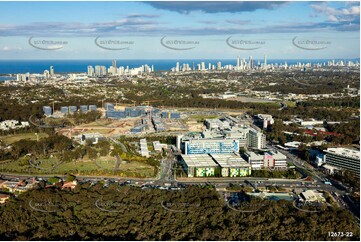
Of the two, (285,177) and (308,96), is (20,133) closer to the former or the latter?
(285,177)

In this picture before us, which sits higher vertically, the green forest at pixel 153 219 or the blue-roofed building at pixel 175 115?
the green forest at pixel 153 219

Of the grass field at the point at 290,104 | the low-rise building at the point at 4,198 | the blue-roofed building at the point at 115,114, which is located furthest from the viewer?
the grass field at the point at 290,104

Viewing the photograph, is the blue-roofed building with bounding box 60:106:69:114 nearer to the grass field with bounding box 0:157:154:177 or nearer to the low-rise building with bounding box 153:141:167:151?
the low-rise building with bounding box 153:141:167:151

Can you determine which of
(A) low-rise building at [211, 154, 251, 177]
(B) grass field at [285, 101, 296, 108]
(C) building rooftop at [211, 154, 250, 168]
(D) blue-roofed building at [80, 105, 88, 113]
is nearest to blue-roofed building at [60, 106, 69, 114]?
(D) blue-roofed building at [80, 105, 88, 113]

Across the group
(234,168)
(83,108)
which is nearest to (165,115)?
(83,108)

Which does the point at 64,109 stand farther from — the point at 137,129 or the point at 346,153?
the point at 346,153

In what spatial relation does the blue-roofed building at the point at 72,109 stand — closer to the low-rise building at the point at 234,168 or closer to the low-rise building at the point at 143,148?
the low-rise building at the point at 143,148

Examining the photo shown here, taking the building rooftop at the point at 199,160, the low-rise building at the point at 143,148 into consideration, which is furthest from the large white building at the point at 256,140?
the low-rise building at the point at 143,148
